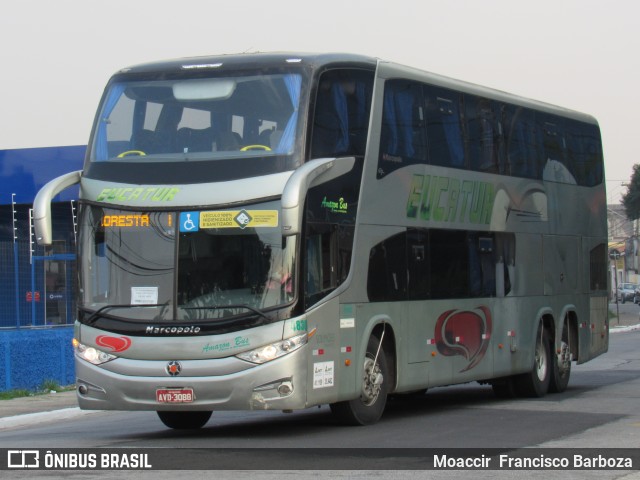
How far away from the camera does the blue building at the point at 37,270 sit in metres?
22.1

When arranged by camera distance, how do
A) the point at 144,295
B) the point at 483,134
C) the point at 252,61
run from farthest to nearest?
the point at 483,134, the point at 252,61, the point at 144,295

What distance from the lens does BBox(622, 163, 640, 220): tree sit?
11231cm

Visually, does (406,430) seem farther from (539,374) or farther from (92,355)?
(539,374)

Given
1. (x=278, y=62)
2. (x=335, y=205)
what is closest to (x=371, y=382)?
(x=335, y=205)

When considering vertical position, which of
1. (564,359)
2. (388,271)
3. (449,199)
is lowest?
(564,359)

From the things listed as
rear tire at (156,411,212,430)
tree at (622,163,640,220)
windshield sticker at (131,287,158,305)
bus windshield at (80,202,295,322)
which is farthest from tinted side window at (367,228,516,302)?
tree at (622,163,640,220)

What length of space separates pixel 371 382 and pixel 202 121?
3597mm

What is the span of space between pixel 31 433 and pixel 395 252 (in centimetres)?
504

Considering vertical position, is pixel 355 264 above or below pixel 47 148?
below

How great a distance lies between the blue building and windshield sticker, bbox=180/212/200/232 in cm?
955

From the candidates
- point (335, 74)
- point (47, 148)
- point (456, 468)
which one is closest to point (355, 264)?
point (335, 74)

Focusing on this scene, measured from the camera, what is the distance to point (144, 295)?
12992 mm

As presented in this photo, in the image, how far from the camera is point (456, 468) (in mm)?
10594

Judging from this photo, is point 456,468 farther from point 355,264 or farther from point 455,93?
point 455,93
